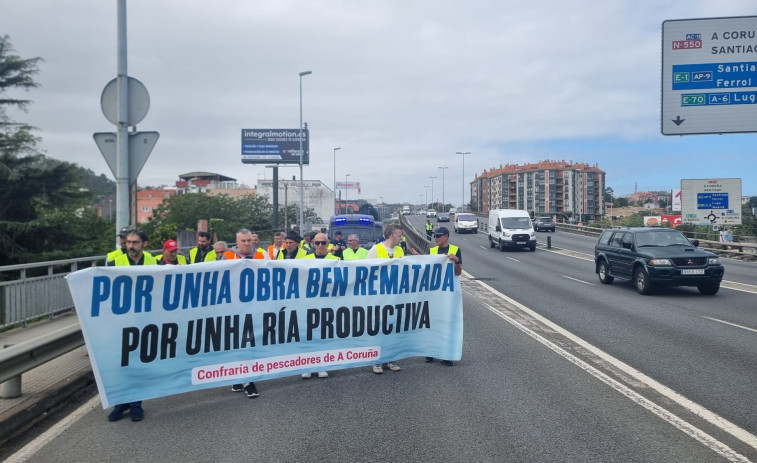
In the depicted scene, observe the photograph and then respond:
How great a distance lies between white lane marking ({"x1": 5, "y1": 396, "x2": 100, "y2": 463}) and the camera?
493 centimetres

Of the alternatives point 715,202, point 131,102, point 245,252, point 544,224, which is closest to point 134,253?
point 245,252

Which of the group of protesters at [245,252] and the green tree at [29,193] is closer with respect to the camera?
the group of protesters at [245,252]

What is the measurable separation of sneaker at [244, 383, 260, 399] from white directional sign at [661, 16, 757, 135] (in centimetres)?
1516

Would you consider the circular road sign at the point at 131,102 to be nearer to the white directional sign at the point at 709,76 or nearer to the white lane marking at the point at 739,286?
the white directional sign at the point at 709,76

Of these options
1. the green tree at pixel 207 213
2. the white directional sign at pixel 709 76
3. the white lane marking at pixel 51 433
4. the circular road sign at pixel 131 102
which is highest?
the white directional sign at pixel 709 76

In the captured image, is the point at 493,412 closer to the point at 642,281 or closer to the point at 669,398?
the point at 669,398

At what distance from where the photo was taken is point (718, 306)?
44.5 ft

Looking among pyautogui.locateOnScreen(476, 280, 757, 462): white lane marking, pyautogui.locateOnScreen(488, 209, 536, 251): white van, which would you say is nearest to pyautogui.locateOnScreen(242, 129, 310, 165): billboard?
pyautogui.locateOnScreen(488, 209, 536, 251): white van

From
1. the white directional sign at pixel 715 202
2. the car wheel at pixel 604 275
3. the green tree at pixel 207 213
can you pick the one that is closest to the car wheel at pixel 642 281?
the car wheel at pixel 604 275

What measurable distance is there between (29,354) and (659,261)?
1408cm

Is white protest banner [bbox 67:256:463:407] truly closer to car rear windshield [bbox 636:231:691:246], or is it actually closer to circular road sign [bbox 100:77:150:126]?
circular road sign [bbox 100:77:150:126]

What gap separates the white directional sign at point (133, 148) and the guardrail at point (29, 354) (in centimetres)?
283

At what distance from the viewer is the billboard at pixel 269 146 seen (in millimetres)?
73438

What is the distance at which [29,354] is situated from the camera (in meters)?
5.96
